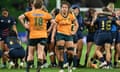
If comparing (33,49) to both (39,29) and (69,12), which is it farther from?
(69,12)

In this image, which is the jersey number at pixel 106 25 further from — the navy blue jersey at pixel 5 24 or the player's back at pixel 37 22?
the player's back at pixel 37 22

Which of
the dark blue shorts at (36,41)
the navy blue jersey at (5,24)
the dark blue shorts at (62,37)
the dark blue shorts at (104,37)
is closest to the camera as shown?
the dark blue shorts at (36,41)

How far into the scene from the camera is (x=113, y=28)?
67.8 feet

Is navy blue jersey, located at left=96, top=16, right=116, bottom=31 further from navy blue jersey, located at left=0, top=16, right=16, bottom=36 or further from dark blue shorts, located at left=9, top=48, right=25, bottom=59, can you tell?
navy blue jersey, located at left=0, top=16, right=16, bottom=36

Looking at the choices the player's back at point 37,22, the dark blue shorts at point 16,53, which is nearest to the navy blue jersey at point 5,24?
the dark blue shorts at point 16,53

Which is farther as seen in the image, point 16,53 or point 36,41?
point 16,53

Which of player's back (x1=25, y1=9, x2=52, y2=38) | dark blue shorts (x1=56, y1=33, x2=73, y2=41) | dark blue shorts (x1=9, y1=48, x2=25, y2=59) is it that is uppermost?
player's back (x1=25, y1=9, x2=52, y2=38)

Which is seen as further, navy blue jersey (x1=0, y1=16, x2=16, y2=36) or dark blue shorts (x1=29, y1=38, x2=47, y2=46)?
navy blue jersey (x1=0, y1=16, x2=16, y2=36)

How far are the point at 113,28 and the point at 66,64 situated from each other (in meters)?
2.69

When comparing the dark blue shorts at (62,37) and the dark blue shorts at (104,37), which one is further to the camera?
the dark blue shorts at (104,37)

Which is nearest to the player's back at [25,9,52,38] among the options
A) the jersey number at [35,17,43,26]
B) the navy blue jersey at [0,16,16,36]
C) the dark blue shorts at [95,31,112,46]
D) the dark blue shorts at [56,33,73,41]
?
the jersey number at [35,17,43,26]

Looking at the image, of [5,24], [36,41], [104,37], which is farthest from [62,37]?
[5,24]

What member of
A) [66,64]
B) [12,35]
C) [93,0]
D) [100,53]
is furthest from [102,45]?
[93,0]

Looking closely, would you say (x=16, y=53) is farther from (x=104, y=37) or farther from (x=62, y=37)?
(x=104, y=37)
